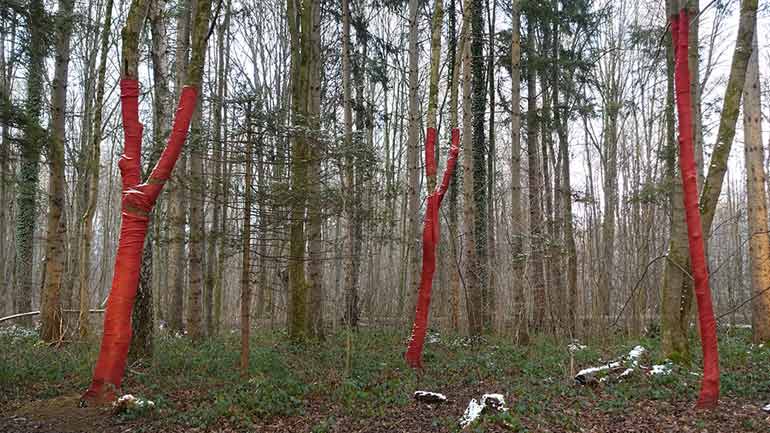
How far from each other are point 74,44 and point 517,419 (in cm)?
1442

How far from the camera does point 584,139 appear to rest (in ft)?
69.4

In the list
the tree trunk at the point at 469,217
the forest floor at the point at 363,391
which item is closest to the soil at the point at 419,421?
the forest floor at the point at 363,391

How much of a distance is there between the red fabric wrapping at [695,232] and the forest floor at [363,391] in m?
0.39

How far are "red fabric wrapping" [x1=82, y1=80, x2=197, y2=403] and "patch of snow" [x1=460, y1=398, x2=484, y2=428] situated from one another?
3.55m

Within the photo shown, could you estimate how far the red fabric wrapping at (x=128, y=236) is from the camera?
5383mm

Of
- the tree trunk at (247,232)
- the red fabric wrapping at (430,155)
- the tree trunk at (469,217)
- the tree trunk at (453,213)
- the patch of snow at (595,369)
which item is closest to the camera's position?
the tree trunk at (247,232)

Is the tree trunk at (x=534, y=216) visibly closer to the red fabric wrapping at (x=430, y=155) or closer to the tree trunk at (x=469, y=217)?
the tree trunk at (x=469, y=217)

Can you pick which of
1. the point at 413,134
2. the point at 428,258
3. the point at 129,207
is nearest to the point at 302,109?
the point at 413,134

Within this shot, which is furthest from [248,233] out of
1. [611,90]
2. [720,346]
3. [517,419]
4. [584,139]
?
[584,139]

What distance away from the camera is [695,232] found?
18.1ft

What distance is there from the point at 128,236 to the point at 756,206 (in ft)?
36.6

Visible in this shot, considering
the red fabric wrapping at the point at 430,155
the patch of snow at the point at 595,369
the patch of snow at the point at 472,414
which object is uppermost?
the red fabric wrapping at the point at 430,155

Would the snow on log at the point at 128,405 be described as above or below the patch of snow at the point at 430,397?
above

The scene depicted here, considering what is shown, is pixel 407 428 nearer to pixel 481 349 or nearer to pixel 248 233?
pixel 248 233
